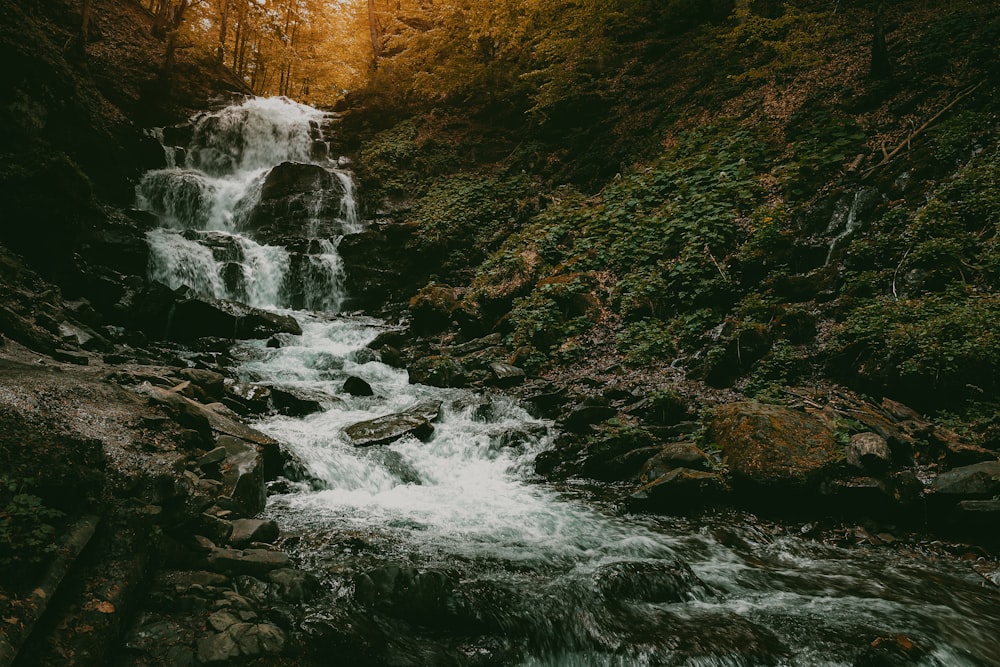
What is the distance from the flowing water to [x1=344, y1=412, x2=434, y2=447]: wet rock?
5.9 inches

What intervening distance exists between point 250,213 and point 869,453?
17550 mm

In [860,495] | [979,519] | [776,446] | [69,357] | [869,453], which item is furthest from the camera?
[69,357]

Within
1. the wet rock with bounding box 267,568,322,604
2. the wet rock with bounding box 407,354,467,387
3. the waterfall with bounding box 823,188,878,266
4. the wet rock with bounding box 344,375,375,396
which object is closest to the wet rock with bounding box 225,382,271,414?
the wet rock with bounding box 344,375,375,396

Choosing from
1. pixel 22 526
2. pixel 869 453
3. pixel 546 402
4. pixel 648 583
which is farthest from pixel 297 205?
pixel 869 453

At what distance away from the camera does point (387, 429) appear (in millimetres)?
7734

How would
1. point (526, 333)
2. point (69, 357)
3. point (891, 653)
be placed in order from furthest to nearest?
point (526, 333) → point (69, 357) → point (891, 653)

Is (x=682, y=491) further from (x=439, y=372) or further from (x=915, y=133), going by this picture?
(x=915, y=133)

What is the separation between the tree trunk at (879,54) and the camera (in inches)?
412

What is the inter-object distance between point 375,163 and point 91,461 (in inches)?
694

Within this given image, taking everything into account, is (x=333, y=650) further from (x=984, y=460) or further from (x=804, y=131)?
(x=804, y=131)

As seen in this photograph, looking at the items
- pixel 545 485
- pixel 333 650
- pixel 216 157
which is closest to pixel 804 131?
pixel 545 485

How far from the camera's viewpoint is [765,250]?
8.97m

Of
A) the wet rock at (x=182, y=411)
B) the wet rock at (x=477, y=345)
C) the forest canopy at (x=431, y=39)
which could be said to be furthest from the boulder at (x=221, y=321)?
the forest canopy at (x=431, y=39)

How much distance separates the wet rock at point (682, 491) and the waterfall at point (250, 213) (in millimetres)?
11828
